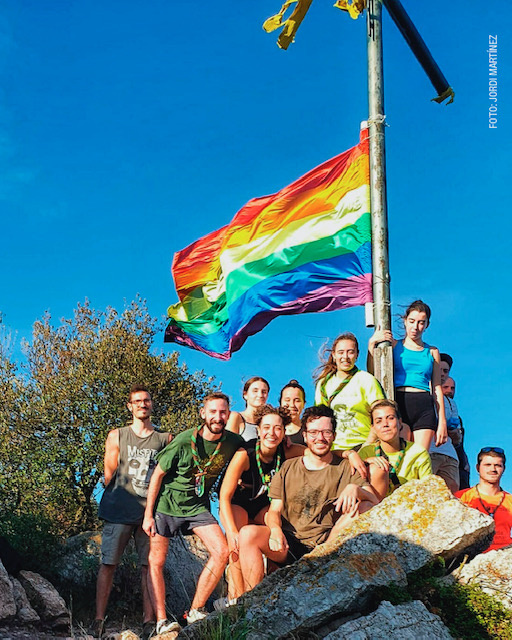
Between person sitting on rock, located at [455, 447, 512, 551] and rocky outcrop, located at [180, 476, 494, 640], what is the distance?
93 centimetres

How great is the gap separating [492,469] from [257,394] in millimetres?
2501

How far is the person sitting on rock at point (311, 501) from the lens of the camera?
6.22 m

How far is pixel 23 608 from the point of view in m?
9.08

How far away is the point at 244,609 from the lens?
5.49 m

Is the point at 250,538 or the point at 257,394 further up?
the point at 257,394

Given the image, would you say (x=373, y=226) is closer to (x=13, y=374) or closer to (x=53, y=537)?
(x=53, y=537)

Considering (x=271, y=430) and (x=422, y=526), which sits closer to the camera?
(x=422, y=526)

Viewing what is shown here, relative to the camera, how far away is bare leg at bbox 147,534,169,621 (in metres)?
7.16

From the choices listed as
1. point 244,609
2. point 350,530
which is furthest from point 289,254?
point 244,609

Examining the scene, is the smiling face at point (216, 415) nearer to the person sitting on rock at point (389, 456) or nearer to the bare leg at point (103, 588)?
the person sitting on rock at point (389, 456)

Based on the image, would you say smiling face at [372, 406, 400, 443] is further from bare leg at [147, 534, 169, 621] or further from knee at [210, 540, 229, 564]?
bare leg at [147, 534, 169, 621]

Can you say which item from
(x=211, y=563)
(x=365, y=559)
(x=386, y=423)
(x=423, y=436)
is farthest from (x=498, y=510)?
→ (x=211, y=563)

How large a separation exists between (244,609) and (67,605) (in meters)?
6.17

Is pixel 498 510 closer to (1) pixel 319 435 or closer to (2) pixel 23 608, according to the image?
(1) pixel 319 435
